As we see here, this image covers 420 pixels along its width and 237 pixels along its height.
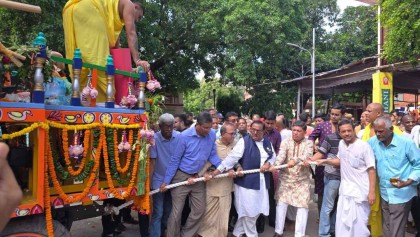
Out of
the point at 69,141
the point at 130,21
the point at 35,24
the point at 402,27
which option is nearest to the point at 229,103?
the point at 35,24

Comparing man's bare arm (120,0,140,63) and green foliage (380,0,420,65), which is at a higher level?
green foliage (380,0,420,65)

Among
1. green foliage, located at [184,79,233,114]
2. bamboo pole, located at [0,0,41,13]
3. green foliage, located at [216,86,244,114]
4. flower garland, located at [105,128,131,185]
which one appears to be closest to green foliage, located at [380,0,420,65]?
flower garland, located at [105,128,131,185]

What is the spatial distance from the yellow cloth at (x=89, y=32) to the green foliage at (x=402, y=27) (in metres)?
6.24

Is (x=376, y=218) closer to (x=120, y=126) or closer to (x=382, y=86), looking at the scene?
(x=120, y=126)

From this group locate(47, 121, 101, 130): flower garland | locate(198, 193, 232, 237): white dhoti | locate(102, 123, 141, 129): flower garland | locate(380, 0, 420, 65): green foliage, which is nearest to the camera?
locate(47, 121, 101, 130): flower garland

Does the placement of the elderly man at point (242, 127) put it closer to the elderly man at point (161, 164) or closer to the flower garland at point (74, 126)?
the elderly man at point (161, 164)

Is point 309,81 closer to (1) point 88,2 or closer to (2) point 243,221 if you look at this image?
(2) point 243,221

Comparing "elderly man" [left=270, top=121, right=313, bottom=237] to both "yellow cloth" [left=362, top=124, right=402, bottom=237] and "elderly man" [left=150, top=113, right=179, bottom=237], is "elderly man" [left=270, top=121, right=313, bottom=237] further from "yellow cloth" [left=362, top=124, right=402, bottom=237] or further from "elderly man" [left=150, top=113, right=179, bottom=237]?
"elderly man" [left=150, top=113, right=179, bottom=237]

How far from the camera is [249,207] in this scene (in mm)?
5016

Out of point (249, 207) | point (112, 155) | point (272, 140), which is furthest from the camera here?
point (272, 140)

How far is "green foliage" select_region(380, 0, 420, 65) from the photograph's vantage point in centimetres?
788

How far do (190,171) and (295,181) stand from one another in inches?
58.4

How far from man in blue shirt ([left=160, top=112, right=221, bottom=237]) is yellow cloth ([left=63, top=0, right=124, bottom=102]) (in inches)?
48.1

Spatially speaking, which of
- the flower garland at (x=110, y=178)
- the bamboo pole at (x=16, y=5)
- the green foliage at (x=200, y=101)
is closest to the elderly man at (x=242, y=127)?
the flower garland at (x=110, y=178)
